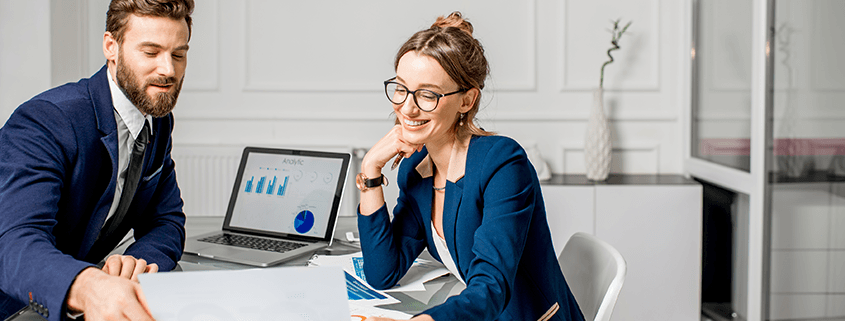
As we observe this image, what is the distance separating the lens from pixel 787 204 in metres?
2.38

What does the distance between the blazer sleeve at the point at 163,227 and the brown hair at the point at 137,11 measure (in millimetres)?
309

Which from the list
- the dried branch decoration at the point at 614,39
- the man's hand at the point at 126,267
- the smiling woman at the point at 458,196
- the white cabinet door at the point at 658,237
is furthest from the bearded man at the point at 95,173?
the dried branch decoration at the point at 614,39

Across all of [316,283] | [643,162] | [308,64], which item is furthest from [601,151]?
[316,283]

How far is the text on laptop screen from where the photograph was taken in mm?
1854

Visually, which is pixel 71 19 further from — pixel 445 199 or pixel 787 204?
pixel 787 204

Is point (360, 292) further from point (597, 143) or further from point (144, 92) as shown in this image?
Result: point (597, 143)

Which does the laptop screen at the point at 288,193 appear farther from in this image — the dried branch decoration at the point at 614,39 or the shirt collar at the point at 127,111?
the dried branch decoration at the point at 614,39

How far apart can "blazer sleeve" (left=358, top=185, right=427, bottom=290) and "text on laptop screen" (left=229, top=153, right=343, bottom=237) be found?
0.41 meters

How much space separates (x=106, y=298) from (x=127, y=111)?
54cm

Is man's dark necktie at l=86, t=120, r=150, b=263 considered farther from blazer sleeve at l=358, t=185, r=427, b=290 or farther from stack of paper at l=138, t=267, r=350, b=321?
stack of paper at l=138, t=267, r=350, b=321

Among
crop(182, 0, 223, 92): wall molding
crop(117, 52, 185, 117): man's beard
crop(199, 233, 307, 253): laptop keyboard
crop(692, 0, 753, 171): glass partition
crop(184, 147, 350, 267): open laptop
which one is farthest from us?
crop(182, 0, 223, 92): wall molding

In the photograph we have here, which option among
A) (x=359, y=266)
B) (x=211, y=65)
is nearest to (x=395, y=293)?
(x=359, y=266)

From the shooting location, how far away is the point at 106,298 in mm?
912

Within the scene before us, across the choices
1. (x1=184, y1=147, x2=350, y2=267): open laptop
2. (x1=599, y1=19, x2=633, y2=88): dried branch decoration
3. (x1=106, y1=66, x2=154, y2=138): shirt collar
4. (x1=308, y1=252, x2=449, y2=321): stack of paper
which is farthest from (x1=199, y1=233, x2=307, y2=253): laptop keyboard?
(x1=599, y1=19, x2=633, y2=88): dried branch decoration
